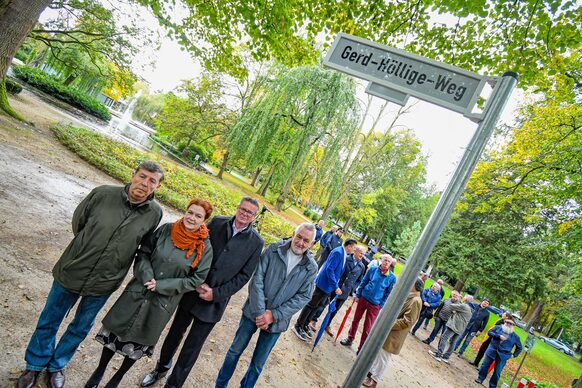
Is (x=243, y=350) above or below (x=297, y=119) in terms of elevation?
below

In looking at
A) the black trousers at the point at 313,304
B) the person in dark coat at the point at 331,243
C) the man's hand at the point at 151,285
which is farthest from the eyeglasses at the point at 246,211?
the person in dark coat at the point at 331,243

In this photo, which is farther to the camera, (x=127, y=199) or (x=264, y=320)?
(x=264, y=320)

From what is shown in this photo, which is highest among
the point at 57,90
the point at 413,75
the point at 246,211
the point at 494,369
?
the point at 413,75

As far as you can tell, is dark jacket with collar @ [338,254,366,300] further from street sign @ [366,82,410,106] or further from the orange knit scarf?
street sign @ [366,82,410,106]

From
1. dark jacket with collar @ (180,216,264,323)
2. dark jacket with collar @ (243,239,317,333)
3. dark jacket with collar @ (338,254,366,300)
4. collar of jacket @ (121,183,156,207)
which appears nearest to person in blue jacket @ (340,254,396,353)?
dark jacket with collar @ (338,254,366,300)

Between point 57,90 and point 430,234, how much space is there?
104 feet

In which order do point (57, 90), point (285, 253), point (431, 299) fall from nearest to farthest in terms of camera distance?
point (285, 253) → point (431, 299) → point (57, 90)

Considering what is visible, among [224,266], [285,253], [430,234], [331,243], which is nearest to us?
[430,234]

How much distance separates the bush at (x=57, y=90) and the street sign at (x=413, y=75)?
100 ft

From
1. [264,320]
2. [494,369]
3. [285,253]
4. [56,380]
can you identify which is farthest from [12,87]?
[494,369]

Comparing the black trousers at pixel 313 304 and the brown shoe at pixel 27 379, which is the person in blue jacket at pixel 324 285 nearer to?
the black trousers at pixel 313 304

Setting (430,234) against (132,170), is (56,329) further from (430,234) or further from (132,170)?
(132,170)

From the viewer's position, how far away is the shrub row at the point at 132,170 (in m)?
9.76

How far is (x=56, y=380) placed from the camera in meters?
2.33
